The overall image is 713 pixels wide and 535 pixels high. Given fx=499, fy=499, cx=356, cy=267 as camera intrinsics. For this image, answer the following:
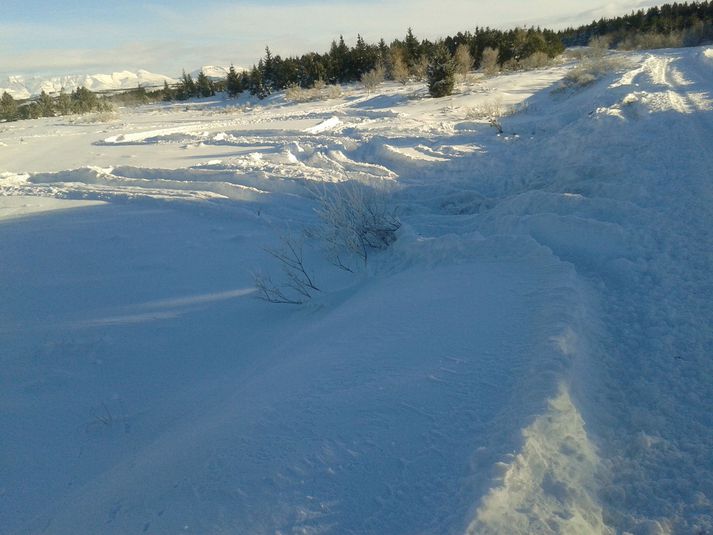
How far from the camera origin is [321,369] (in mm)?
3715

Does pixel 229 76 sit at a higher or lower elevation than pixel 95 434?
higher

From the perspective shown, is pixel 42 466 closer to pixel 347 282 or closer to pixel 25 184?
pixel 347 282

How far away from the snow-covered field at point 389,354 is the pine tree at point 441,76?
1202 centimetres

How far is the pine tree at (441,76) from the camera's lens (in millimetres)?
21266

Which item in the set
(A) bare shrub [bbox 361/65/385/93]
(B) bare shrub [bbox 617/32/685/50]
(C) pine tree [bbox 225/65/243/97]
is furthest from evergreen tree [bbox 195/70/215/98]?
(B) bare shrub [bbox 617/32/685/50]

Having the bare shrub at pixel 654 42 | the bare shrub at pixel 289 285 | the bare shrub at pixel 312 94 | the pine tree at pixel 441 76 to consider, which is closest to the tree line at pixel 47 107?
the bare shrub at pixel 312 94

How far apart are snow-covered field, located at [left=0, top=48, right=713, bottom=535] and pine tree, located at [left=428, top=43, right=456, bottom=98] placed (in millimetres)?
12021

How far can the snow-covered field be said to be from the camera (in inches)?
95.7

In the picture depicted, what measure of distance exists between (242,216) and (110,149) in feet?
30.5

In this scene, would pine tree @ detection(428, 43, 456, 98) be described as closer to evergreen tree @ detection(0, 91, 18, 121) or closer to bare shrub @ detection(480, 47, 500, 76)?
bare shrub @ detection(480, 47, 500, 76)

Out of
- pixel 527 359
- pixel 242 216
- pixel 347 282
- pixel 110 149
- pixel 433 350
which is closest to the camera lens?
pixel 527 359

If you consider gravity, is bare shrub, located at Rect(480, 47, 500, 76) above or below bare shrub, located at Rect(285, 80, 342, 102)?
above

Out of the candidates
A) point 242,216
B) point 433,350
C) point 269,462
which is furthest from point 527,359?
point 242,216

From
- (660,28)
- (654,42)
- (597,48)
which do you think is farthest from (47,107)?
(660,28)
